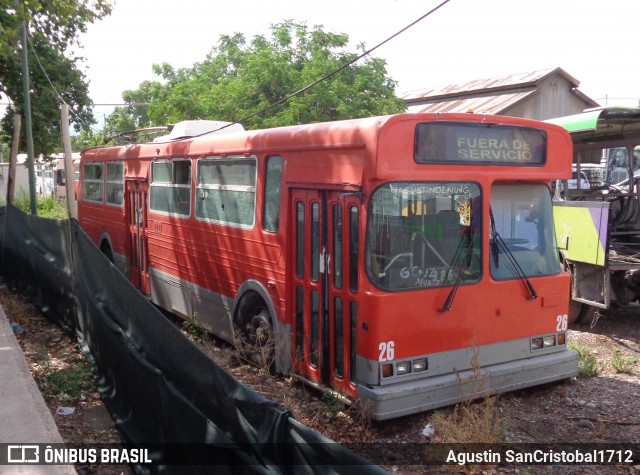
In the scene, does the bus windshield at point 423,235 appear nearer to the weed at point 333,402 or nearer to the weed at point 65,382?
the weed at point 333,402

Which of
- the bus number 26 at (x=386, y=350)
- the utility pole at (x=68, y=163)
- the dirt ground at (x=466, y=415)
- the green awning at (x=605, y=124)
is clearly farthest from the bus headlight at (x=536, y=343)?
the utility pole at (x=68, y=163)

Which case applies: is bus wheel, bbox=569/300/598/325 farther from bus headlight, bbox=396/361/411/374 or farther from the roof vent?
the roof vent

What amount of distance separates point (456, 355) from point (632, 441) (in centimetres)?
158

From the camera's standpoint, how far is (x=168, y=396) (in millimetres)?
4414

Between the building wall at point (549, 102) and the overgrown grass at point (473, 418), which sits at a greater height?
the building wall at point (549, 102)

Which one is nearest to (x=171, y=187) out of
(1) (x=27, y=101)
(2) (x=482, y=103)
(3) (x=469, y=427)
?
(3) (x=469, y=427)

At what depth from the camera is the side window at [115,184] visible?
38.5 feet

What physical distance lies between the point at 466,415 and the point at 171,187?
567 centimetres

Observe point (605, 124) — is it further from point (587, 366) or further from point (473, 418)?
point (473, 418)

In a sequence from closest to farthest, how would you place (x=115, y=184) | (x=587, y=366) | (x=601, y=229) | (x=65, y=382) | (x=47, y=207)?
(x=65, y=382)
(x=587, y=366)
(x=601, y=229)
(x=115, y=184)
(x=47, y=207)

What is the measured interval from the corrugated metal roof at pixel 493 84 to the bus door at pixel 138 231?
19039 millimetres

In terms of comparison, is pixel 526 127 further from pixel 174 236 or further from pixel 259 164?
pixel 174 236

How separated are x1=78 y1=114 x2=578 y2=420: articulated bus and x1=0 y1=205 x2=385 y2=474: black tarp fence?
62.7 inches

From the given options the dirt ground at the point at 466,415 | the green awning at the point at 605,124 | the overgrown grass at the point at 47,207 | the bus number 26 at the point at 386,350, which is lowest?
the dirt ground at the point at 466,415
